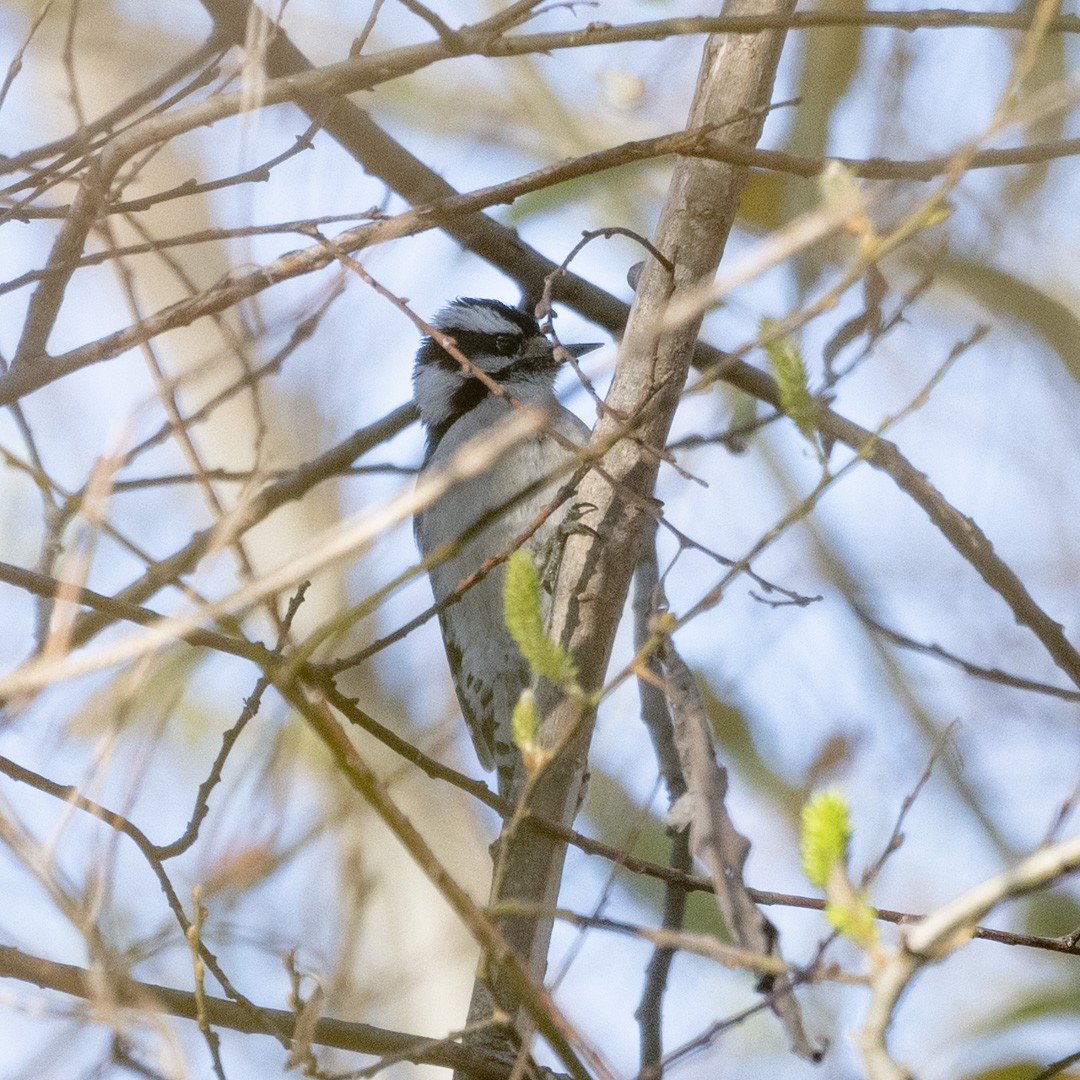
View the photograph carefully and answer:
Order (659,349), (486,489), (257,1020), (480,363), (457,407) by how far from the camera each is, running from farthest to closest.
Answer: (480,363) → (457,407) → (486,489) → (659,349) → (257,1020)

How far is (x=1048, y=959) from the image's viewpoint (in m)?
6.10

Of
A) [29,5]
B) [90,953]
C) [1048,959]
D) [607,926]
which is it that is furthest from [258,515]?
[29,5]

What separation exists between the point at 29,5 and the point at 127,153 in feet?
18.0

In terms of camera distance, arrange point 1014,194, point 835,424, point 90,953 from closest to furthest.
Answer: point 90,953
point 835,424
point 1014,194

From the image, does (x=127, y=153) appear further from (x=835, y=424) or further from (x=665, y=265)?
(x=835, y=424)

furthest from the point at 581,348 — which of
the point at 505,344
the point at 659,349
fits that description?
the point at 659,349

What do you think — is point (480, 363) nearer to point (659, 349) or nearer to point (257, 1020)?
point (659, 349)

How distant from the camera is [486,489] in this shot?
4.98 m

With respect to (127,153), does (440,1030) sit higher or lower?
lower

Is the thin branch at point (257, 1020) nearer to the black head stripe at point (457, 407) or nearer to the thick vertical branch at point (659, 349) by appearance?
the thick vertical branch at point (659, 349)

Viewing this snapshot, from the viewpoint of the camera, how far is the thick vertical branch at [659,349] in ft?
10.1

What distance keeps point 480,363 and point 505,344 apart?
147 mm

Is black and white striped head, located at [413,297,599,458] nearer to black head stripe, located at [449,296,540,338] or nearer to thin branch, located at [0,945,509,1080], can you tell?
black head stripe, located at [449,296,540,338]

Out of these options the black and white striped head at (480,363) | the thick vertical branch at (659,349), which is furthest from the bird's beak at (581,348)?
the thick vertical branch at (659,349)
